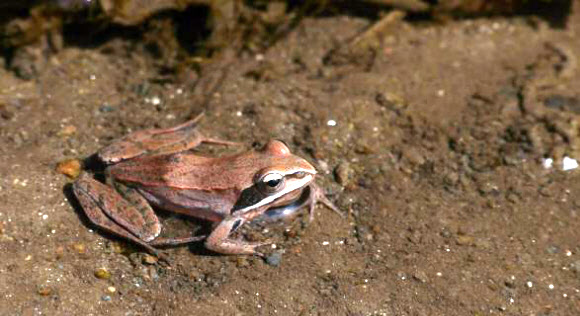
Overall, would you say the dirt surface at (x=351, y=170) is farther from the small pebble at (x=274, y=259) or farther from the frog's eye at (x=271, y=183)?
the frog's eye at (x=271, y=183)

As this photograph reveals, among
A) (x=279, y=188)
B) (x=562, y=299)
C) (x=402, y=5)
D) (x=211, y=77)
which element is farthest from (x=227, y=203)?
(x=402, y=5)

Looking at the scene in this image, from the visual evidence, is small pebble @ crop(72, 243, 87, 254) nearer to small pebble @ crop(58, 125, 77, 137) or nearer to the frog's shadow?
the frog's shadow

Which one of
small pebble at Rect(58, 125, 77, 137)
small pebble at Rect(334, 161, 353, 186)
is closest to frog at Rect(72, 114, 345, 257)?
small pebble at Rect(334, 161, 353, 186)

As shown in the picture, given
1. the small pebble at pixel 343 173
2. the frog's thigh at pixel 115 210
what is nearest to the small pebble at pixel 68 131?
the frog's thigh at pixel 115 210

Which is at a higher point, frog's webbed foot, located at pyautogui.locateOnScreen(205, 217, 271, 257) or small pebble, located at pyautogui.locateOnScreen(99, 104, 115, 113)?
small pebble, located at pyautogui.locateOnScreen(99, 104, 115, 113)

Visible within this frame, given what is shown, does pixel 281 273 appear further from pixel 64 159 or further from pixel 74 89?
pixel 74 89

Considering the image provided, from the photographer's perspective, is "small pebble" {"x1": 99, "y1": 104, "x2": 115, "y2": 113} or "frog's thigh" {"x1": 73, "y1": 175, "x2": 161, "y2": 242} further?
"small pebble" {"x1": 99, "y1": 104, "x2": 115, "y2": 113}
